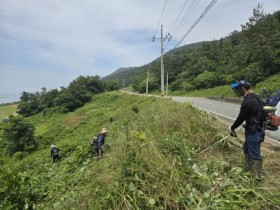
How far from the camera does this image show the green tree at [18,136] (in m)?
39.1

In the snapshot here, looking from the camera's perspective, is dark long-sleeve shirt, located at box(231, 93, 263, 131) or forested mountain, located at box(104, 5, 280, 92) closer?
dark long-sleeve shirt, located at box(231, 93, 263, 131)

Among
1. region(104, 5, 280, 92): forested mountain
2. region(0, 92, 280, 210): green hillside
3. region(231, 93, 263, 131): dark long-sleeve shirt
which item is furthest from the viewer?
region(104, 5, 280, 92): forested mountain

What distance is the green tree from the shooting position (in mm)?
39062

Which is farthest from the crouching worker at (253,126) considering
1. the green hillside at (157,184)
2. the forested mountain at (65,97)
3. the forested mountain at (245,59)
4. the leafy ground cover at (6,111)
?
the leafy ground cover at (6,111)

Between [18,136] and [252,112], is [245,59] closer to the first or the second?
[18,136]

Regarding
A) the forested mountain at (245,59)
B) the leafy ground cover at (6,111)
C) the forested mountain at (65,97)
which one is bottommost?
the leafy ground cover at (6,111)

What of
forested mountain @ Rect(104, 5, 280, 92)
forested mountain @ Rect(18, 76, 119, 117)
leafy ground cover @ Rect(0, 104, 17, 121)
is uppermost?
forested mountain @ Rect(104, 5, 280, 92)

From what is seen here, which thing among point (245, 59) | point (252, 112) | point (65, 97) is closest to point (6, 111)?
point (65, 97)

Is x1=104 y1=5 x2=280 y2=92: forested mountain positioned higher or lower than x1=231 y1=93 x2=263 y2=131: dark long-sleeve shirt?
higher

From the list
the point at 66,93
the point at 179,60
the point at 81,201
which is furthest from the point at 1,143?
the point at 179,60

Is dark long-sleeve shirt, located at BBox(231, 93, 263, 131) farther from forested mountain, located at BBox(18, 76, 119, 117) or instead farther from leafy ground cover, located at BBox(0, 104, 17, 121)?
leafy ground cover, located at BBox(0, 104, 17, 121)

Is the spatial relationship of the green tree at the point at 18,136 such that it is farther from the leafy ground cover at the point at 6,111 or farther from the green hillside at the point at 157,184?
the leafy ground cover at the point at 6,111

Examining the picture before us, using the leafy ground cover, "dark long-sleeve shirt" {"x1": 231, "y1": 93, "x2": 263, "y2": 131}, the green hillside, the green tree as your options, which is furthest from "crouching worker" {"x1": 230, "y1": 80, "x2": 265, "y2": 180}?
the leafy ground cover

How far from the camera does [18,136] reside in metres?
40.3
